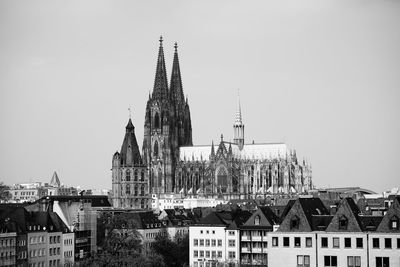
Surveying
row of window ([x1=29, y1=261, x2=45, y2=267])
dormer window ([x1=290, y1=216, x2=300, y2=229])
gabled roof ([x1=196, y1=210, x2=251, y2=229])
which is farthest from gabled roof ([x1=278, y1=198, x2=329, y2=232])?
row of window ([x1=29, y1=261, x2=45, y2=267])

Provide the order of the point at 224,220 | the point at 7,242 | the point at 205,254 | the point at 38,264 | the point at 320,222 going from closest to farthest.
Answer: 1. the point at 320,222
2. the point at 7,242
3. the point at 38,264
4. the point at 205,254
5. the point at 224,220

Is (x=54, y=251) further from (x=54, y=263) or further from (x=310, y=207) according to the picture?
(x=310, y=207)

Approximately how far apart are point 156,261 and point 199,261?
24.6ft

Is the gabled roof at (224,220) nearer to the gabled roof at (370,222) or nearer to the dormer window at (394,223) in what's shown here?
the gabled roof at (370,222)

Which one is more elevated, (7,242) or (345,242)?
(345,242)

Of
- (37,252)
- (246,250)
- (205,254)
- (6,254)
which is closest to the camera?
(6,254)

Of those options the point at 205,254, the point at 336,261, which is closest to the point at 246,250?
the point at 205,254

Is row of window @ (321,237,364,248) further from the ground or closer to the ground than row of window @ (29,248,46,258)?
further from the ground

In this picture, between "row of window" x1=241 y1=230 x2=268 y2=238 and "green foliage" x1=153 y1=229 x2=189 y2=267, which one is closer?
"row of window" x1=241 y1=230 x2=268 y2=238

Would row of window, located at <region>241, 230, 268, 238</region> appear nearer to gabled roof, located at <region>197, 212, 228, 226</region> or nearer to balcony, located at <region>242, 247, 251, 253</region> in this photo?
balcony, located at <region>242, 247, 251, 253</region>

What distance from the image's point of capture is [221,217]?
108312 mm

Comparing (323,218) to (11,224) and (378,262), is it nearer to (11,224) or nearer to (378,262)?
(378,262)

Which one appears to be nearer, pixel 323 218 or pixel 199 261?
pixel 323 218

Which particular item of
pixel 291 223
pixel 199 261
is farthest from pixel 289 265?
pixel 199 261
